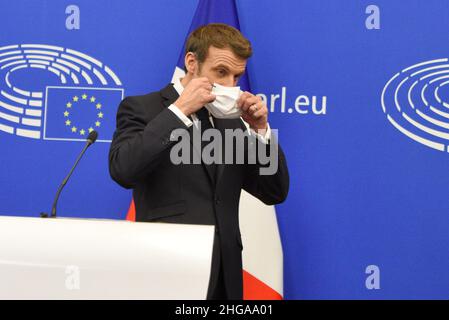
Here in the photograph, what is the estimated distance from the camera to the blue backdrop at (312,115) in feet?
10.4

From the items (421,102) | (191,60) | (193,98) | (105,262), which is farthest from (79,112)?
(105,262)

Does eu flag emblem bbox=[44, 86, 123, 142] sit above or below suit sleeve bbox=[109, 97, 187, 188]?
above

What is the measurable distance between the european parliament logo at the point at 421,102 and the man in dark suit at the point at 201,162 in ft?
3.99

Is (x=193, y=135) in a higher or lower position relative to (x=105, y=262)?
higher

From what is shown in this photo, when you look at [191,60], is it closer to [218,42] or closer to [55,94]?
[218,42]

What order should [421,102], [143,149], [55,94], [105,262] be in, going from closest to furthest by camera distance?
[105,262]
[143,149]
[421,102]
[55,94]

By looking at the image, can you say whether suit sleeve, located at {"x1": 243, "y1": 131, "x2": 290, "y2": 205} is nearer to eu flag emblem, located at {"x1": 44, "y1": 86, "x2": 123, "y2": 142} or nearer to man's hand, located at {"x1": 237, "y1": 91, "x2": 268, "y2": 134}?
man's hand, located at {"x1": 237, "y1": 91, "x2": 268, "y2": 134}

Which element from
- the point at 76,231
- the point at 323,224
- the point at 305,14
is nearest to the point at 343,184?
the point at 323,224

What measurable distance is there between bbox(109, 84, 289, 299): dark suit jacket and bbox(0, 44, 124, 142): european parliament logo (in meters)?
1.18

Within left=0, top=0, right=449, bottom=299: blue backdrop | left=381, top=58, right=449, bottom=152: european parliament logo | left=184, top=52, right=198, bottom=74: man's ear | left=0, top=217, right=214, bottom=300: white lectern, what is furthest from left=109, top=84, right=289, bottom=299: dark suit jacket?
left=381, top=58, right=449, bottom=152: european parliament logo

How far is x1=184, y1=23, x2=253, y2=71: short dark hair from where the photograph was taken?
6.94ft

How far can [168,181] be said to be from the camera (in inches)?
79.4

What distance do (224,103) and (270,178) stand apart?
1.01 feet

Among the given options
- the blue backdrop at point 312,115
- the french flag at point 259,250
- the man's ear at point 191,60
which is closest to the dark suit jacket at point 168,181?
the man's ear at point 191,60
